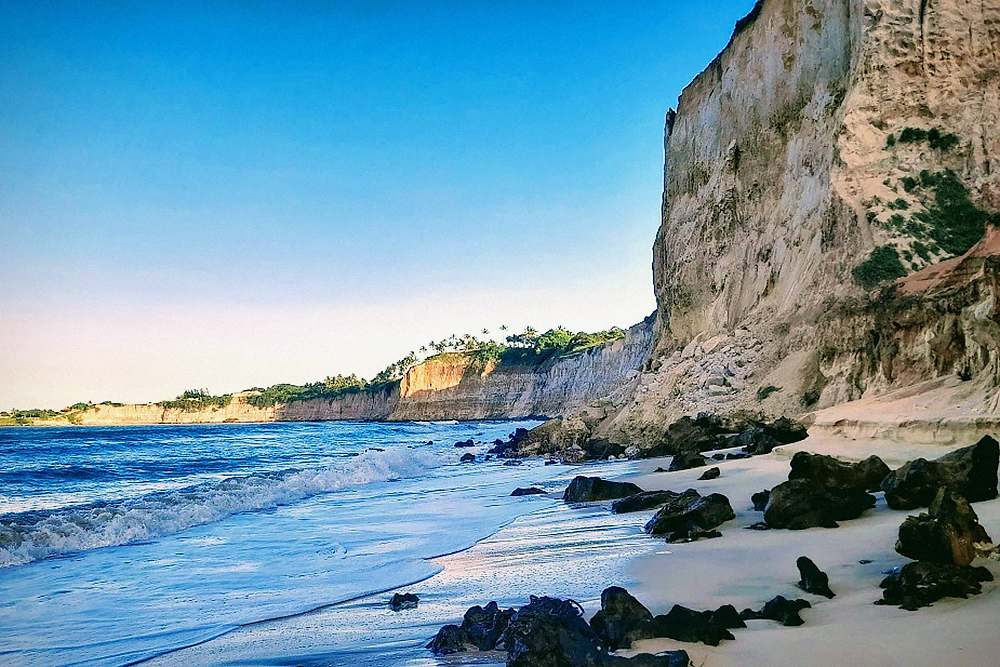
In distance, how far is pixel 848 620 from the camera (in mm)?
3797

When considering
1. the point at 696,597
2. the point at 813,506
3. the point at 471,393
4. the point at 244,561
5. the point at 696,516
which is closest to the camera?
the point at 696,597

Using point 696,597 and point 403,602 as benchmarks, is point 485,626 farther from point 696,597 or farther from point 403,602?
point 696,597

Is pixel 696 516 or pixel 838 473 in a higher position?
pixel 838 473

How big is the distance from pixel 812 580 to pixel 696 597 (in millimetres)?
751

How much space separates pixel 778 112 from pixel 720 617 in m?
26.7

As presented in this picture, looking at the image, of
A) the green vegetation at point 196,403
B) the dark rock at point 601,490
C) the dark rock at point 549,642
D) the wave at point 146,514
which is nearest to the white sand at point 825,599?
the dark rock at point 549,642

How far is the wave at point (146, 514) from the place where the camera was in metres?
9.66

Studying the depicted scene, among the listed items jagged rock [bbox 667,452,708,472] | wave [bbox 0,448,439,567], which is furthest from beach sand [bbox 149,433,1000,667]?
wave [bbox 0,448,439,567]

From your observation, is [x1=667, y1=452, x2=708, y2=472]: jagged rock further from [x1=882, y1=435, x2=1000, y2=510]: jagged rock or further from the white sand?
[x1=882, y1=435, x2=1000, y2=510]: jagged rock

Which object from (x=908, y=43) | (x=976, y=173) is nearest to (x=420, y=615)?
(x=976, y=173)

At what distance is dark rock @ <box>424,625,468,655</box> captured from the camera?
4.24 metres

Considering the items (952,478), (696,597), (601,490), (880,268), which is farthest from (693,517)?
(880,268)

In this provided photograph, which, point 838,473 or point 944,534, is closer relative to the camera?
point 944,534

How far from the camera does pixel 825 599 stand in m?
4.35
